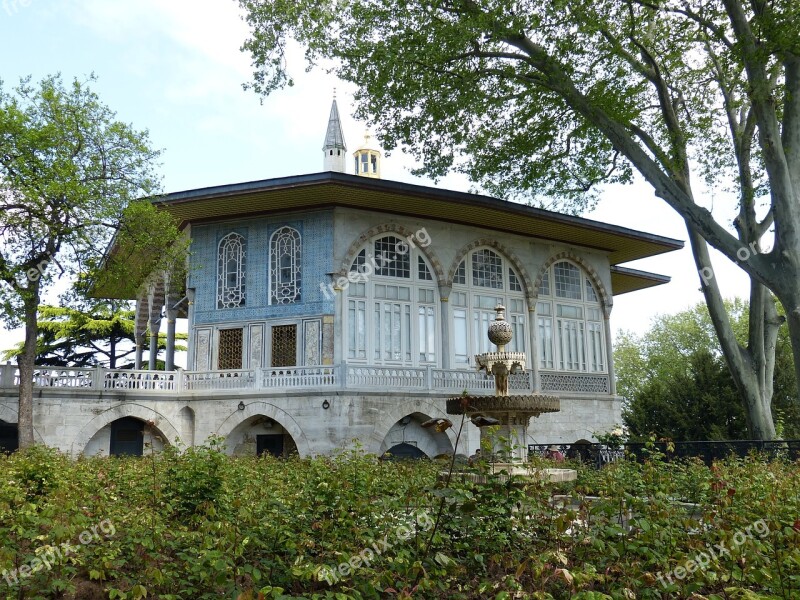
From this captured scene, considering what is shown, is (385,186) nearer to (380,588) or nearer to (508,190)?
(508,190)

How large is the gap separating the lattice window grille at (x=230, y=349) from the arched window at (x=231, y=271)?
2.28 feet

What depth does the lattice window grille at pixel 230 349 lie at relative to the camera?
17938 mm

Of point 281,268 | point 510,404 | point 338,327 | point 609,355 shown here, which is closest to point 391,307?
point 338,327

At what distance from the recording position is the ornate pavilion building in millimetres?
16125

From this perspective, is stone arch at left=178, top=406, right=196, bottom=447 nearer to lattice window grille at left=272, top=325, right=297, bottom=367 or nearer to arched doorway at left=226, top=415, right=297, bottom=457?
arched doorway at left=226, top=415, right=297, bottom=457

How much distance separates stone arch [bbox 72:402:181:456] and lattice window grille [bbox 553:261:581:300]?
38.0 ft

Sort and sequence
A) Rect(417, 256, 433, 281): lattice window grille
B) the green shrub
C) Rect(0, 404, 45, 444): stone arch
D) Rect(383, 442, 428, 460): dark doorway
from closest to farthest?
the green shrub
Rect(0, 404, 45, 444): stone arch
Rect(383, 442, 428, 460): dark doorway
Rect(417, 256, 433, 281): lattice window grille

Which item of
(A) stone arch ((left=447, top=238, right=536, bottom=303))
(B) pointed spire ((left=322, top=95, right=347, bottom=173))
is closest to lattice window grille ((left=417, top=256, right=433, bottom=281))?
(A) stone arch ((left=447, top=238, right=536, bottom=303))

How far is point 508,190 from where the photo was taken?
1566 centimetres

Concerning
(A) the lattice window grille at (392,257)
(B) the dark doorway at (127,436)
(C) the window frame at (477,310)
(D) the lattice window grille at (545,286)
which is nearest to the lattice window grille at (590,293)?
(D) the lattice window grille at (545,286)

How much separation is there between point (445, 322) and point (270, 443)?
5.40m

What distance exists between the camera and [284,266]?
18.1 meters

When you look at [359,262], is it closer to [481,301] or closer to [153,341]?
[481,301]

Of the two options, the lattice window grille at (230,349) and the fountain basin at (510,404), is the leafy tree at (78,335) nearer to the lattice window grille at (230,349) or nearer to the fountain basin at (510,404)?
the lattice window grille at (230,349)
